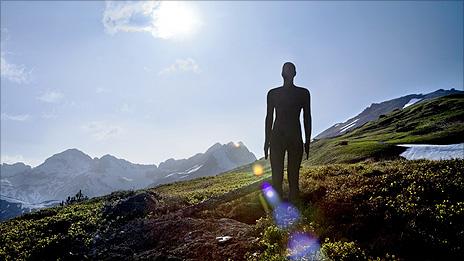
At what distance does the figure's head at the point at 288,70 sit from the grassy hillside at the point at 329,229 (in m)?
4.52

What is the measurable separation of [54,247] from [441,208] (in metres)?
12.9

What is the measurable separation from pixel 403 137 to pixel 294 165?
95.0 m

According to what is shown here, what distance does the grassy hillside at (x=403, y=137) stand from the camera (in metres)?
72.8

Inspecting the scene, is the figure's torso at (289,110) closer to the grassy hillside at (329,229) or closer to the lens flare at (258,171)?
the grassy hillside at (329,229)

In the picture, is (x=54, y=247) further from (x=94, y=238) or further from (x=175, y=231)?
(x=175, y=231)

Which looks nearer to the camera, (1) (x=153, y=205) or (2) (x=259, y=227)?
(2) (x=259, y=227)

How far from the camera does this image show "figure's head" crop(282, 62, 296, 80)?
14.0 m

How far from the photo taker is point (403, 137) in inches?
3895

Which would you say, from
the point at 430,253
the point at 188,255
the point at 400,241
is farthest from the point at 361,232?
the point at 188,255

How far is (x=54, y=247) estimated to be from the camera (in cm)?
1405

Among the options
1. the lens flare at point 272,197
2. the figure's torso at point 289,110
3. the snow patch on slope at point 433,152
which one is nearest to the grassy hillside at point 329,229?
the lens flare at point 272,197

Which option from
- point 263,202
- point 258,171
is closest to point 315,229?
point 263,202

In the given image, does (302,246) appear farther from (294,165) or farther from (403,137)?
(403,137)

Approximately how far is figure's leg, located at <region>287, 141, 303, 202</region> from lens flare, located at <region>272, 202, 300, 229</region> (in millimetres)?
619
